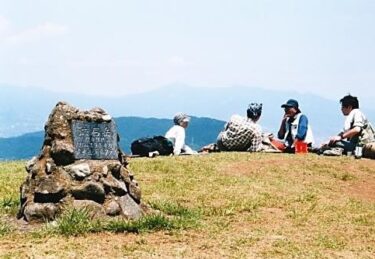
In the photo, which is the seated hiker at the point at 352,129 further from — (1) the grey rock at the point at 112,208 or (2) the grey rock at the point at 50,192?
(2) the grey rock at the point at 50,192

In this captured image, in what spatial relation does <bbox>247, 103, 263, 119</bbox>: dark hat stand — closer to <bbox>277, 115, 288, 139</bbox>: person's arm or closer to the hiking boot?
<bbox>277, 115, 288, 139</bbox>: person's arm

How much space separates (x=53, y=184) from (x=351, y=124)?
1379 cm

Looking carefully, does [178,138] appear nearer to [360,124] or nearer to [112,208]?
[360,124]

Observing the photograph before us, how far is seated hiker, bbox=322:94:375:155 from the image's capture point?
23.0 metres

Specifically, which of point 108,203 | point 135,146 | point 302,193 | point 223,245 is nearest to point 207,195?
point 302,193

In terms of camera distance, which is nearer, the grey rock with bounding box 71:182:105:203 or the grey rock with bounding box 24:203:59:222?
the grey rock with bounding box 24:203:59:222

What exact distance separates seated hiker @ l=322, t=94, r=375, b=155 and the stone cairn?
11.9 metres

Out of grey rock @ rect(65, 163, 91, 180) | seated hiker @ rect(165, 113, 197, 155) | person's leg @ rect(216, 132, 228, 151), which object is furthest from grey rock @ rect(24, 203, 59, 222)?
person's leg @ rect(216, 132, 228, 151)

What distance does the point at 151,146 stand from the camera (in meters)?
23.5

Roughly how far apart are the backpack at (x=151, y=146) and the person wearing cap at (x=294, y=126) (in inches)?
167

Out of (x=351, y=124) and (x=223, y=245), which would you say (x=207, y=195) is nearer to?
(x=223, y=245)

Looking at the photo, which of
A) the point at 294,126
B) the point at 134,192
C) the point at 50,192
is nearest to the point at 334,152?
the point at 294,126

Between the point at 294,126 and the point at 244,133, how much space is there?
1.80 m

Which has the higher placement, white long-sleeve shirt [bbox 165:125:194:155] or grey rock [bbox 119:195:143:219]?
white long-sleeve shirt [bbox 165:125:194:155]
